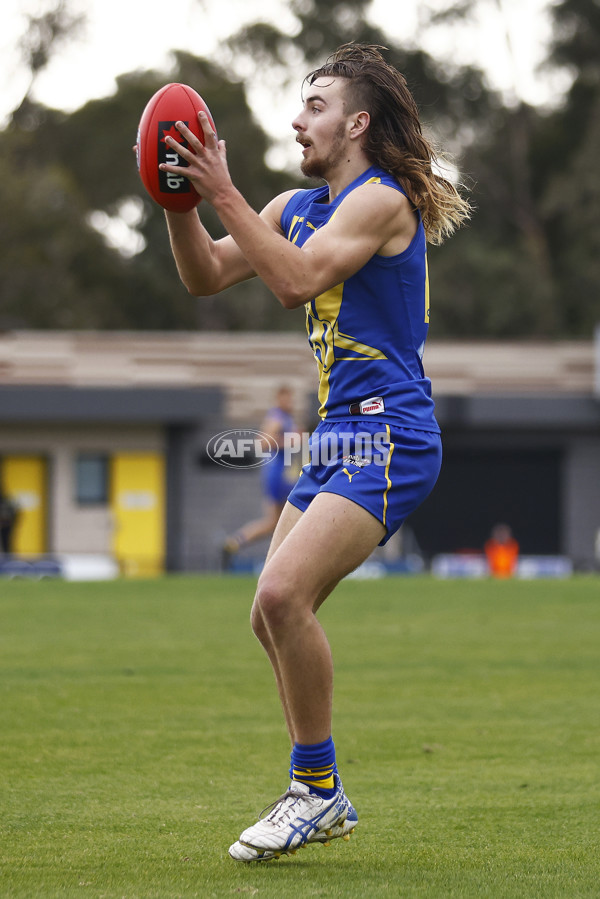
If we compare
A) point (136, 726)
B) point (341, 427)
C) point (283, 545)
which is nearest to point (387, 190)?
point (341, 427)

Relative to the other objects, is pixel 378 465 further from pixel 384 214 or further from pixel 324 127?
pixel 324 127

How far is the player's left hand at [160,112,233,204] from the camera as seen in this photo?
13.1 feet

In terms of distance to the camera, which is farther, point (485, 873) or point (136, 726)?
point (136, 726)

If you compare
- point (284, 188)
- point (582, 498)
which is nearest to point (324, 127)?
point (582, 498)

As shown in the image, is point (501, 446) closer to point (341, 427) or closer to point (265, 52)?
point (265, 52)

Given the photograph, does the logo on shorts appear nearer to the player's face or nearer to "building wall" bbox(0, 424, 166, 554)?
the player's face

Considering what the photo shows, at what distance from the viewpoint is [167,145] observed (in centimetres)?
425

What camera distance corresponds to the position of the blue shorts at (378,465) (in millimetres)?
4141

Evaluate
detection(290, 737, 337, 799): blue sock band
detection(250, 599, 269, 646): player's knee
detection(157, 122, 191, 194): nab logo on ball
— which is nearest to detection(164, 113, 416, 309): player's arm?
detection(157, 122, 191, 194): nab logo on ball

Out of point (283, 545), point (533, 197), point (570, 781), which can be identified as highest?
point (533, 197)

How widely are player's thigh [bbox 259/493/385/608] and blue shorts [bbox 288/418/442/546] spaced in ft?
0.15

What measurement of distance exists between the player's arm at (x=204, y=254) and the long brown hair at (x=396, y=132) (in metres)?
0.44

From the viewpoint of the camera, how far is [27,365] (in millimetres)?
29906

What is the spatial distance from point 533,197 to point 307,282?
1602 inches
